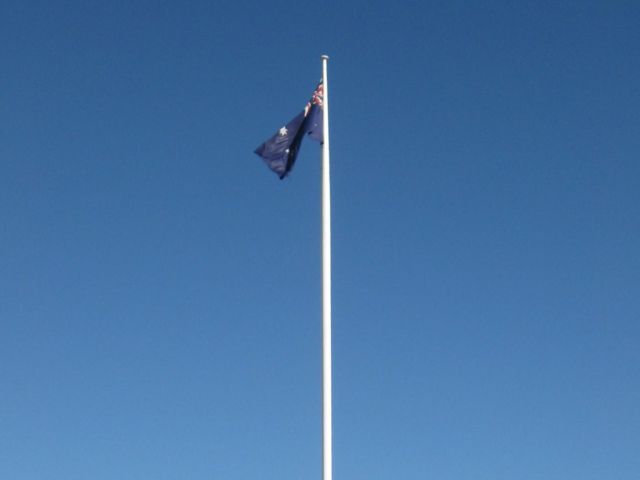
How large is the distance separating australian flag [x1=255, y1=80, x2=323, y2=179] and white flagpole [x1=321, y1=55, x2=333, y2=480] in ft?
0.72

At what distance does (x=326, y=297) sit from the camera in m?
33.4

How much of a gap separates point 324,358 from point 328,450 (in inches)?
88.1

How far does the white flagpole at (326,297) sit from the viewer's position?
3197cm

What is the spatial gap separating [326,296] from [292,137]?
15.3ft

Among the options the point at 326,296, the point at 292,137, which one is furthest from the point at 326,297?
the point at 292,137

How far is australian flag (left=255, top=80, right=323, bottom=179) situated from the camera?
35.4 m

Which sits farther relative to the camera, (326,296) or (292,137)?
(292,137)

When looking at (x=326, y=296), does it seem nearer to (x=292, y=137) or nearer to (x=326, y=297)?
Result: (x=326, y=297)

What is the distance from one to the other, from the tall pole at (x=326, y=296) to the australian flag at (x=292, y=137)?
0.22 metres

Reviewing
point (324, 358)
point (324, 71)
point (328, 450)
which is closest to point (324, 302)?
point (324, 358)

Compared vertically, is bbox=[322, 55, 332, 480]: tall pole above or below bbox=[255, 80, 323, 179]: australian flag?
below

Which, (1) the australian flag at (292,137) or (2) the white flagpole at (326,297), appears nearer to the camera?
(2) the white flagpole at (326,297)

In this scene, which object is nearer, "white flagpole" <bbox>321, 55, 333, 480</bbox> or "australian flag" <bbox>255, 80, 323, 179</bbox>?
"white flagpole" <bbox>321, 55, 333, 480</bbox>

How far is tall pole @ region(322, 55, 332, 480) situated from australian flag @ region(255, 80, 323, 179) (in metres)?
0.22
